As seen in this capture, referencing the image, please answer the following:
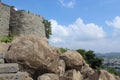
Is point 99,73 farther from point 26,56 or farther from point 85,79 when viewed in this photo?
point 26,56

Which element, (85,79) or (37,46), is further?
(85,79)

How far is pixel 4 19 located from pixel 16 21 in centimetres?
184

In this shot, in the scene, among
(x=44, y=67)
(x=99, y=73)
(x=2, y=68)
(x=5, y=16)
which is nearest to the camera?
(x=2, y=68)

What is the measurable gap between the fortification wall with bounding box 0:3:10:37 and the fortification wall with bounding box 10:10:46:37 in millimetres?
717

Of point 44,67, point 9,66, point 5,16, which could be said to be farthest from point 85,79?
point 5,16

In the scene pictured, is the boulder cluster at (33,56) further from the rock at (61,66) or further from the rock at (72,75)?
the rock at (61,66)

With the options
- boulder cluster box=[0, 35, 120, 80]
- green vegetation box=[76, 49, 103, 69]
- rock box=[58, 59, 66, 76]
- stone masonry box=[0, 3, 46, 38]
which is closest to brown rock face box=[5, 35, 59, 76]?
boulder cluster box=[0, 35, 120, 80]

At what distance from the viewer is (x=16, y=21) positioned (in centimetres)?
4600

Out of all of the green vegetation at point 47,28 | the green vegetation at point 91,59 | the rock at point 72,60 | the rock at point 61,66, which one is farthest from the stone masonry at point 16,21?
the rock at point 61,66

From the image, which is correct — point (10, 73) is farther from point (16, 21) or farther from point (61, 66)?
point (16, 21)

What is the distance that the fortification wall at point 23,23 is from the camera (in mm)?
45841

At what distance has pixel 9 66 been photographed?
8.02m

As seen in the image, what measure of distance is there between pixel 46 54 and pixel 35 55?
0.64 m

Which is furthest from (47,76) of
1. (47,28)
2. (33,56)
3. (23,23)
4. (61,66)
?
(47,28)
